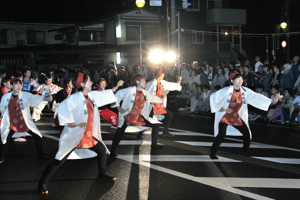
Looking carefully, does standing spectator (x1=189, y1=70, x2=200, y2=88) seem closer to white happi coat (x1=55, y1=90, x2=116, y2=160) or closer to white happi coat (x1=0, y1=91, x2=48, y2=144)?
white happi coat (x1=0, y1=91, x2=48, y2=144)

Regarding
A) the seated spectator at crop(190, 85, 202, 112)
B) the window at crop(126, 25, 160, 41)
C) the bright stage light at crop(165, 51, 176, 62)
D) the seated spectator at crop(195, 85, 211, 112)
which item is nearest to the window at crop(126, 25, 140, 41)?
the window at crop(126, 25, 160, 41)

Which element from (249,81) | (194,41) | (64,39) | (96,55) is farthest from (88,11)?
(249,81)

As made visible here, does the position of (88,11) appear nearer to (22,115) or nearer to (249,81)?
(249,81)

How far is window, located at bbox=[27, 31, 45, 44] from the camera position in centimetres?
3416

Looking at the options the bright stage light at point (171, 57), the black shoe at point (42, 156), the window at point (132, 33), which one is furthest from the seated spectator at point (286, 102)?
the window at point (132, 33)

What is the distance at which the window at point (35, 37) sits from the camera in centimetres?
3416

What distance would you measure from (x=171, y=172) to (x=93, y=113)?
1.72 meters

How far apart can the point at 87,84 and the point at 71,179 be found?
63.4 inches

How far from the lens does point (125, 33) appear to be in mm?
31922

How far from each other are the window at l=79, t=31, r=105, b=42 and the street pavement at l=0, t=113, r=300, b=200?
25.4 m

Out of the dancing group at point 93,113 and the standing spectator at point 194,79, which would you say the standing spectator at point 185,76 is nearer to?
the standing spectator at point 194,79


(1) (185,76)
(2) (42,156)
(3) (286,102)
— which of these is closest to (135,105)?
(2) (42,156)

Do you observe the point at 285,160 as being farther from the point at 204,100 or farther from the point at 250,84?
the point at 204,100

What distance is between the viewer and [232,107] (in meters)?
7.06
